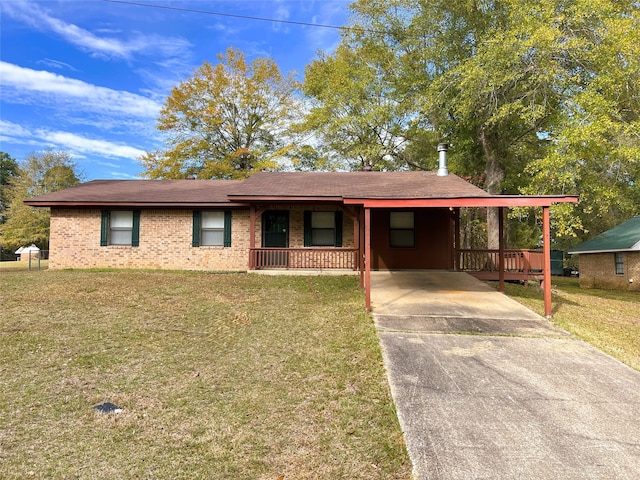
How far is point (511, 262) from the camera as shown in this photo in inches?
508

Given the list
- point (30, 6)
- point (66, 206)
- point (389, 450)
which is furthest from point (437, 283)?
point (30, 6)

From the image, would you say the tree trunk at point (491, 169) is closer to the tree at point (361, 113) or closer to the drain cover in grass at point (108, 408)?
the tree at point (361, 113)

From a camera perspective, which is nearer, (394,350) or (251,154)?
(394,350)

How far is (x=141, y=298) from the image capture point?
8.53 m

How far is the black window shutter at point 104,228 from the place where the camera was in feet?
45.4

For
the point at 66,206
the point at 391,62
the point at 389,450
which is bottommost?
the point at 389,450

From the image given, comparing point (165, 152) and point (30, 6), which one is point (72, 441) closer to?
point (30, 6)

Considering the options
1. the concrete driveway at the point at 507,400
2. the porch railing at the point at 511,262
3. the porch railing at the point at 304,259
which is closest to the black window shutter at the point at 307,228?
the porch railing at the point at 304,259

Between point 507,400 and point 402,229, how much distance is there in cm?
980

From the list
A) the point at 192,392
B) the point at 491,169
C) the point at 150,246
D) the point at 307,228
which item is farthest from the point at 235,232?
the point at 491,169

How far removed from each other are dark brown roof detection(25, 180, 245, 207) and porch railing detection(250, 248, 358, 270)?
2283mm

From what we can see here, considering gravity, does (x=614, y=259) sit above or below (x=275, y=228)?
below

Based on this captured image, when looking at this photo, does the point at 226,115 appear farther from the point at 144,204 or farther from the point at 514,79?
the point at 514,79

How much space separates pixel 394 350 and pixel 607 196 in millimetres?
11761
